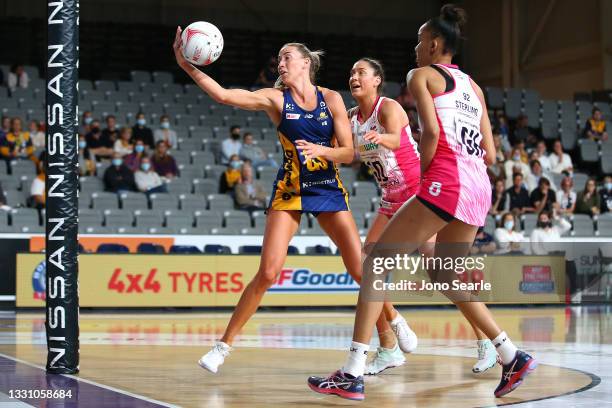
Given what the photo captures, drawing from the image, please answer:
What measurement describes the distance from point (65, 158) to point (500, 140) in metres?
17.8

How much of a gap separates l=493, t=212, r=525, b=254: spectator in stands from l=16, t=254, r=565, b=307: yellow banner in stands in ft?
1.88

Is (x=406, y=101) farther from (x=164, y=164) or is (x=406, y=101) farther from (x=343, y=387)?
(x=343, y=387)

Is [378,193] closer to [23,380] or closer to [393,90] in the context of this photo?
[393,90]

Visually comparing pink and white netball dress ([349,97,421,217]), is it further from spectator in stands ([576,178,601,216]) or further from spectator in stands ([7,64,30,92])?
spectator in stands ([7,64,30,92])

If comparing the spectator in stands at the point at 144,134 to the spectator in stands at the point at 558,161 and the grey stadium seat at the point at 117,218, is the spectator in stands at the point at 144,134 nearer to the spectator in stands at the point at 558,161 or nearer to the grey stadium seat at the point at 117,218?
the grey stadium seat at the point at 117,218

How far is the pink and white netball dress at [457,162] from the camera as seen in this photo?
6562mm

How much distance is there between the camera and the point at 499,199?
21.6 m

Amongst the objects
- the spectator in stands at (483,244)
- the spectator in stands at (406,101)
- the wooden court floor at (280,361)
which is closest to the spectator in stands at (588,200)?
the spectator in stands at (483,244)

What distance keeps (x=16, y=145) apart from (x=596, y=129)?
1463 centimetres

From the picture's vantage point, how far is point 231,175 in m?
20.5

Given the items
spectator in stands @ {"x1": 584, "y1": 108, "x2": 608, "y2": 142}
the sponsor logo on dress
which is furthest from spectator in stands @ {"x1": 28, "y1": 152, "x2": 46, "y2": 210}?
spectator in stands @ {"x1": 584, "y1": 108, "x2": 608, "y2": 142}

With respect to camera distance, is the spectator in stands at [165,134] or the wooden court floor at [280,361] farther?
the spectator in stands at [165,134]

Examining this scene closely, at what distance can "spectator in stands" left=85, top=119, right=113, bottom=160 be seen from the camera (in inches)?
805

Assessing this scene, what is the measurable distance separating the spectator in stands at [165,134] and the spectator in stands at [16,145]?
2715mm
